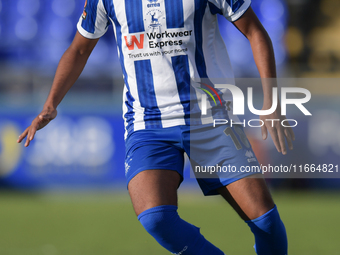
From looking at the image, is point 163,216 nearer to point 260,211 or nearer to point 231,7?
point 260,211

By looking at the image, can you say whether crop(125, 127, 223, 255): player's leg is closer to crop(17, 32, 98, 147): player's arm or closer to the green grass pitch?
crop(17, 32, 98, 147): player's arm

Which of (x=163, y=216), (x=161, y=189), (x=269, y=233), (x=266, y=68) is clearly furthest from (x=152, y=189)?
(x=266, y=68)

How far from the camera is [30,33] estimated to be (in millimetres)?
8062

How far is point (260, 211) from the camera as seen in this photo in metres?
2.38

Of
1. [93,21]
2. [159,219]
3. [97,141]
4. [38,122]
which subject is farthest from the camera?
[97,141]

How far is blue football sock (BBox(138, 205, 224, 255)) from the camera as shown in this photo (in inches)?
89.8

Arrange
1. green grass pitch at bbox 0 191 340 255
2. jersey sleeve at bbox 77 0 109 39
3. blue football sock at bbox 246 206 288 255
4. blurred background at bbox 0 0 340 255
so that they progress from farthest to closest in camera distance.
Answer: blurred background at bbox 0 0 340 255 → green grass pitch at bbox 0 191 340 255 → jersey sleeve at bbox 77 0 109 39 → blue football sock at bbox 246 206 288 255

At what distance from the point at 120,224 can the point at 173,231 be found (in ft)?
10.2

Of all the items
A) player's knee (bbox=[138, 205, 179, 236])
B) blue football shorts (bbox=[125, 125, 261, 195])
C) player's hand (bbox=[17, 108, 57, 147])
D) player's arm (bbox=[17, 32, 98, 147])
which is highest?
player's arm (bbox=[17, 32, 98, 147])

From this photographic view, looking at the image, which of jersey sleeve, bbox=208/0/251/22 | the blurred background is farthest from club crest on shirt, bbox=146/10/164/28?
the blurred background

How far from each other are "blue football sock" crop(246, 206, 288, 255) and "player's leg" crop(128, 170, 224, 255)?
228mm

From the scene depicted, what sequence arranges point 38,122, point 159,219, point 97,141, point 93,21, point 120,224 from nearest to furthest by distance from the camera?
point 159,219 → point 38,122 → point 93,21 → point 120,224 → point 97,141

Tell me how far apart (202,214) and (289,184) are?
192cm
